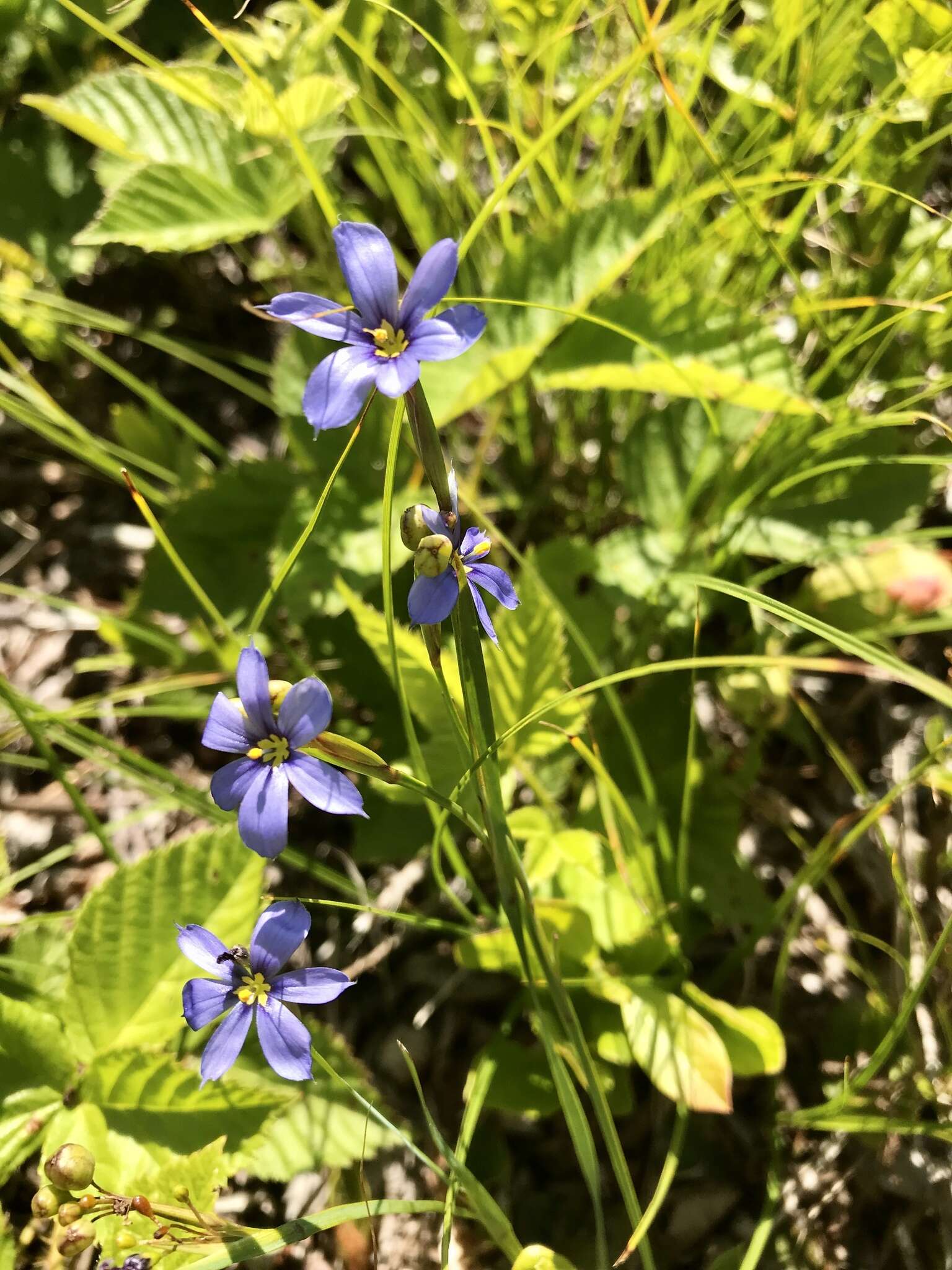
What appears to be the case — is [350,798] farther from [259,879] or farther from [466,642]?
[259,879]

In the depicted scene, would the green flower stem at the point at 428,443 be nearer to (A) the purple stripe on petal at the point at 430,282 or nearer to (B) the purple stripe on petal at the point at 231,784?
(A) the purple stripe on petal at the point at 430,282

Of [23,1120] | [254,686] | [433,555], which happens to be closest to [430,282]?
[433,555]

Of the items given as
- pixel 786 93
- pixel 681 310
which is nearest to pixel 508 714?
pixel 681 310

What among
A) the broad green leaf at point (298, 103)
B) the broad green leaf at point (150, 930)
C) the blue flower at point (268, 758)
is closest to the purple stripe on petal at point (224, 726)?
the blue flower at point (268, 758)

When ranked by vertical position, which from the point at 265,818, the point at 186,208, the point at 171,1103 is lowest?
the point at 171,1103

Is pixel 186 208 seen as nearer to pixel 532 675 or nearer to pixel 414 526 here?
pixel 532 675
